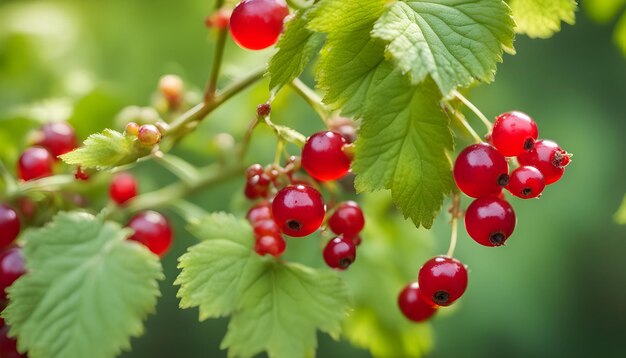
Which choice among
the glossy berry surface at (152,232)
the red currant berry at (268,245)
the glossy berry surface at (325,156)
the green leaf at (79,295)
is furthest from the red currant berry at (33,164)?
the glossy berry surface at (325,156)

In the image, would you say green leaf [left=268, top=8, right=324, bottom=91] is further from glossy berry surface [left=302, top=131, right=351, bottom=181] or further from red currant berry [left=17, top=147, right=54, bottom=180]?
red currant berry [left=17, top=147, right=54, bottom=180]

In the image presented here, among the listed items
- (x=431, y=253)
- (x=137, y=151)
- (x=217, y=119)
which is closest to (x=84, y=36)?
(x=217, y=119)

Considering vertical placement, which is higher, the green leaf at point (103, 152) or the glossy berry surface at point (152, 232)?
the green leaf at point (103, 152)

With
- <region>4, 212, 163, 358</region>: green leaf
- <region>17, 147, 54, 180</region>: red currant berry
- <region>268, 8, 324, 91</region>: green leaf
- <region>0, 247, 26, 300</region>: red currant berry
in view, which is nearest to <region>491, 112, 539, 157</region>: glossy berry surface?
<region>268, 8, 324, 91</region>: green leaf

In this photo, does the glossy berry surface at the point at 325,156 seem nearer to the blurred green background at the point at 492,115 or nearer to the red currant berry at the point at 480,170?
the red currant berry at the point at 480,170

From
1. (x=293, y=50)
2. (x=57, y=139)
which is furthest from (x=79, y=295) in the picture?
(x=57, y=139)
